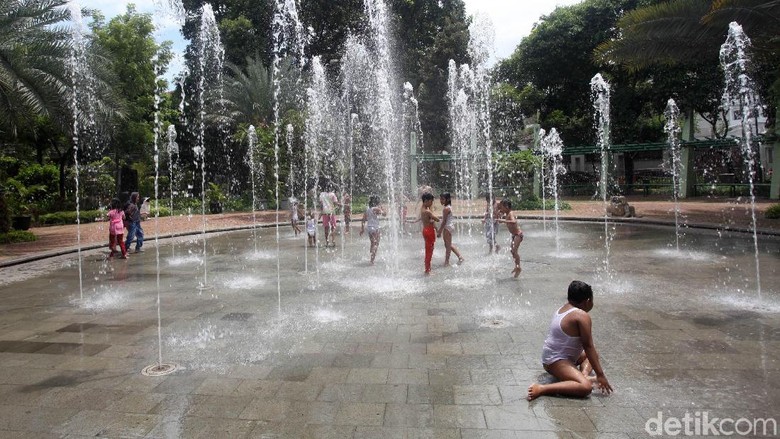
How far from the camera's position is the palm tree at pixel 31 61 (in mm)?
14625

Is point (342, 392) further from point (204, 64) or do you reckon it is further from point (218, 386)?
point (204, 64)

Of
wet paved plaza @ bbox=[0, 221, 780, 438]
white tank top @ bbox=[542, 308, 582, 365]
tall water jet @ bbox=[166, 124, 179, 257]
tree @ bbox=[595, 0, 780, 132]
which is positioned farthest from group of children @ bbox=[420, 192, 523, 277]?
tall water jet @ bbox=[166, 124, 179, 257]

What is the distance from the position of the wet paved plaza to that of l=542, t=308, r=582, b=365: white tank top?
1.09ft

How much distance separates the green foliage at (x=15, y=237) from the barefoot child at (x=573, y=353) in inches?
668

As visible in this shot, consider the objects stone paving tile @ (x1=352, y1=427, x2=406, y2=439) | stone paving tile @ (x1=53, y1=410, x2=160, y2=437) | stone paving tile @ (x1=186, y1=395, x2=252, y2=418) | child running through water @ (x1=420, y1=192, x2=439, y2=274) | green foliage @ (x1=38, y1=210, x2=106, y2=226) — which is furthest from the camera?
green foliage @ (x1=38, y1=210, x2=106, y2=226)

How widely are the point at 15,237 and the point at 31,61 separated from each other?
5.26 metres

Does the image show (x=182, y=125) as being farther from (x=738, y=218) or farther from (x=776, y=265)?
(x=776, y=265)

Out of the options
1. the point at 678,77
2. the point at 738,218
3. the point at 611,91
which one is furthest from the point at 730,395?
the point at 611,91

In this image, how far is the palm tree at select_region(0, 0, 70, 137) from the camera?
14625mm

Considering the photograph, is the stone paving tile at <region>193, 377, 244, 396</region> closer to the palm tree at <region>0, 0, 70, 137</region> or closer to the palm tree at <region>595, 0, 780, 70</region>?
the palm tree at <region>0, 0, 70, 137</region>

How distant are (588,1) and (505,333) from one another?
3198cm

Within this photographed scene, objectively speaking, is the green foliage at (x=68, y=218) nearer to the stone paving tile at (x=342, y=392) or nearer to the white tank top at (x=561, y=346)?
the stone paving tile at (x=342, y=392)

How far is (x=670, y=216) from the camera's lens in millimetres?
18844

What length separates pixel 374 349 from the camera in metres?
5.25
